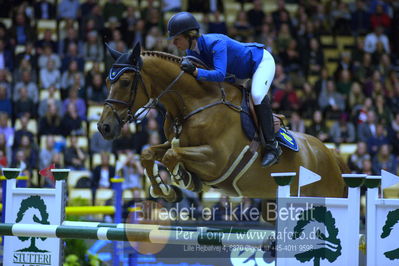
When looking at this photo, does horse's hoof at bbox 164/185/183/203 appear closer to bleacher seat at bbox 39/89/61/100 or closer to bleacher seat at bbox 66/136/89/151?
bleacher seat at bbox 66/136/89/151

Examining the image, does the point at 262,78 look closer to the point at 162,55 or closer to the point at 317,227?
the point at 162,55

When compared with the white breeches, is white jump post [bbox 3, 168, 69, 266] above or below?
below

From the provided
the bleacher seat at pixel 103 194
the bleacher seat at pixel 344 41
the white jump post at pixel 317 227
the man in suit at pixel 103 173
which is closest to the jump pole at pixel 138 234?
the white jump post at pixel 317 227

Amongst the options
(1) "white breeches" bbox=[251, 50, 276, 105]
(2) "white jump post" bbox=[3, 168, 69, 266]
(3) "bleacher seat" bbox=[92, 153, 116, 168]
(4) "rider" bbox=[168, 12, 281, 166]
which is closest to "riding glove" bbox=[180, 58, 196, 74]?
(4) "rider" bbox=[168, 12, 281, 166]

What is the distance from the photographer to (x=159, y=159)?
584 cm

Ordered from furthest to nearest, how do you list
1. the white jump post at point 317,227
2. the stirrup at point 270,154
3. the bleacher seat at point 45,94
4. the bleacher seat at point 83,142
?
1. the bleacher seat at point 45,94
2. the bleacher seat at point 83,142
3. the stirrup at point 270,154
4. the white jump post at point 317,227

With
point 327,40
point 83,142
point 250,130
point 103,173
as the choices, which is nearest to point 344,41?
point 327,40

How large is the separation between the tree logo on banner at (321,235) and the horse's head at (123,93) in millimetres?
1690

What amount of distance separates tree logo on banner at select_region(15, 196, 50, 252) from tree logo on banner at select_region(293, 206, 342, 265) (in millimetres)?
2027

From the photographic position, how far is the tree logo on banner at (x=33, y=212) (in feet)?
18.2

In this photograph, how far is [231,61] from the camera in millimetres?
5891

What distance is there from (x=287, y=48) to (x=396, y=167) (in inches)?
126

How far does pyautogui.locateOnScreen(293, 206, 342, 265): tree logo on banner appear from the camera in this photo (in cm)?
457

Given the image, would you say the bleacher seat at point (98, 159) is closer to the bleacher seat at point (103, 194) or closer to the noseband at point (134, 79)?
the bleacher seat at point (103, 194)
